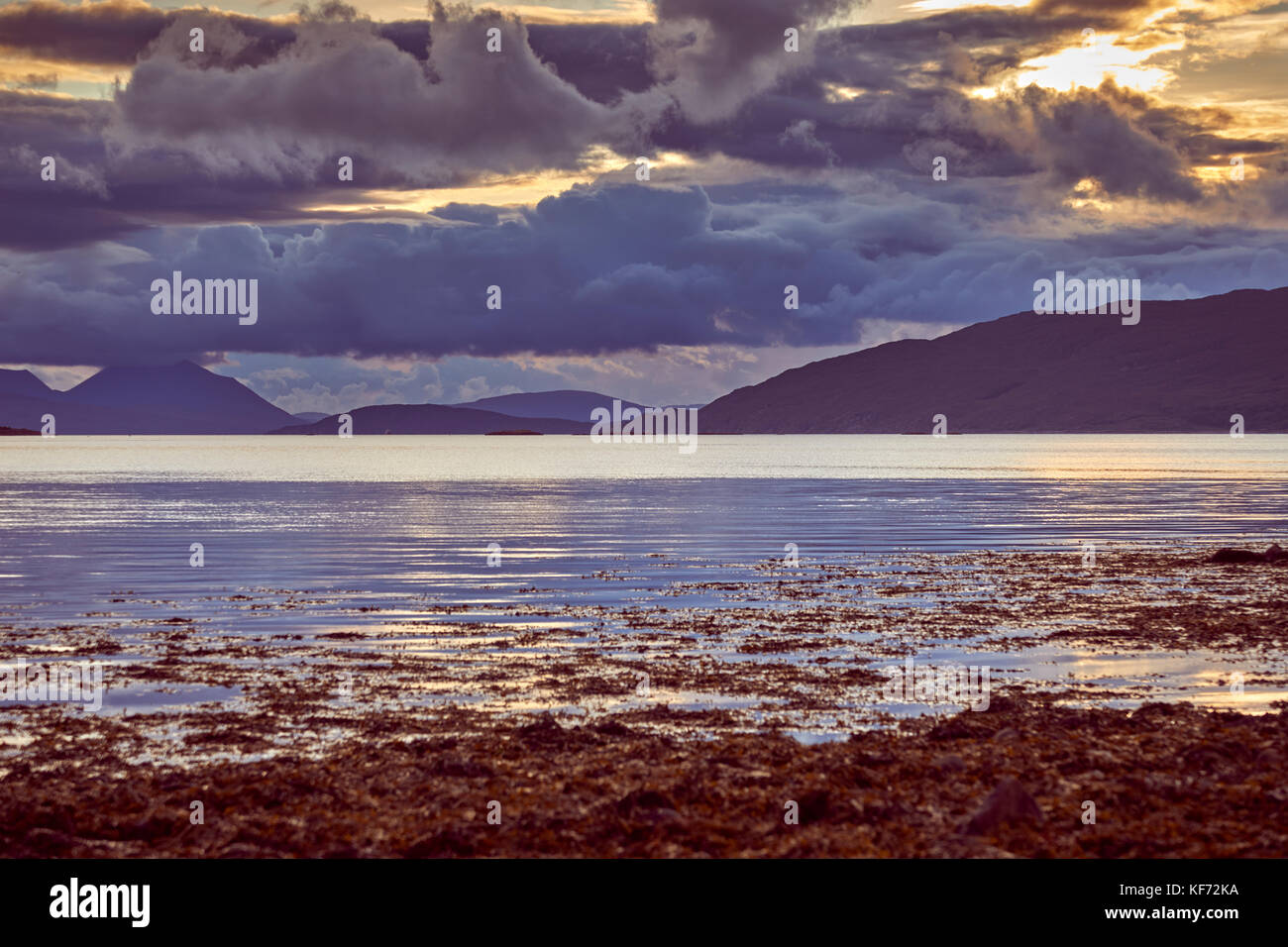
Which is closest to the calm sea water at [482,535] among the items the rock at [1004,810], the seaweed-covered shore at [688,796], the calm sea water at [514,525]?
the calm sea water at [514,525]

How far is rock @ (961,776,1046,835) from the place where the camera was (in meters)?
13.9

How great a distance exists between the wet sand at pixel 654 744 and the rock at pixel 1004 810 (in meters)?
0.03

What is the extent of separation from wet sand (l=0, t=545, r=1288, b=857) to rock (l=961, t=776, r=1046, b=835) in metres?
0.03

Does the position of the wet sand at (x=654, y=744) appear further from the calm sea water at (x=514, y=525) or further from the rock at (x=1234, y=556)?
the rock at (x=1234, y=556)

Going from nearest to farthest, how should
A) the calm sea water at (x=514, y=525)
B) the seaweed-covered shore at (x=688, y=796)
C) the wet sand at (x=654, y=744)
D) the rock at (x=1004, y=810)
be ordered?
1. the seaweed-covered shore at (x=688, y=796)
2. the rock at (x=1004, y=810)
3. the wet sand at (x=654, y=744)
4. the calm sea water at (x=514, y=525)

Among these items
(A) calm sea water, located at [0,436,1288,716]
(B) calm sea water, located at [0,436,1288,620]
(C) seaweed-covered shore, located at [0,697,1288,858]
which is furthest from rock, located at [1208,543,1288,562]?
(C) seaweed-covered shore, located at [0,697,1288,858]

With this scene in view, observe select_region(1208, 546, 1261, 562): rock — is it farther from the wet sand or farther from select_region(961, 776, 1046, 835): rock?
select_region(961, 776, 1046, 835): rock

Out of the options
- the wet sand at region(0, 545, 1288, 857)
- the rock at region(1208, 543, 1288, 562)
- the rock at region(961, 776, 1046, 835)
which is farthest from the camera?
the rock at region(1208, 543, 1288, 562)

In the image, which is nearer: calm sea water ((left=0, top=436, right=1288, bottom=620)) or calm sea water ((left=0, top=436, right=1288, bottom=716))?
calm sea water ((left=0, top=436, right=1288, bottom=716))

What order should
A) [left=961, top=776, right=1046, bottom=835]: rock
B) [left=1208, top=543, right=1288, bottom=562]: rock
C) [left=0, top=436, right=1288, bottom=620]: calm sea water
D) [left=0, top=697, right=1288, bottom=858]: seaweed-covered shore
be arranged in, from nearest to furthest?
[left=0, top=697, right=1288, bottom=858]: seaweed-covered shore
[left=961, top=776, right=1046, bottom=835]: rock
[left=0, top=436, right=1288, bottom=620]: calm sea water
[left=1208, top=543, right=1288, bottom=562]: rock

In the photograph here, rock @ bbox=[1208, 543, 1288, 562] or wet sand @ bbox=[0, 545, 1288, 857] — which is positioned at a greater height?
rock @ bbox=[1208, 543, 1288, 562]

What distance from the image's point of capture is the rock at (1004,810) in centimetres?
1395

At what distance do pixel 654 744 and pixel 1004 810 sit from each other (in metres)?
5.63
